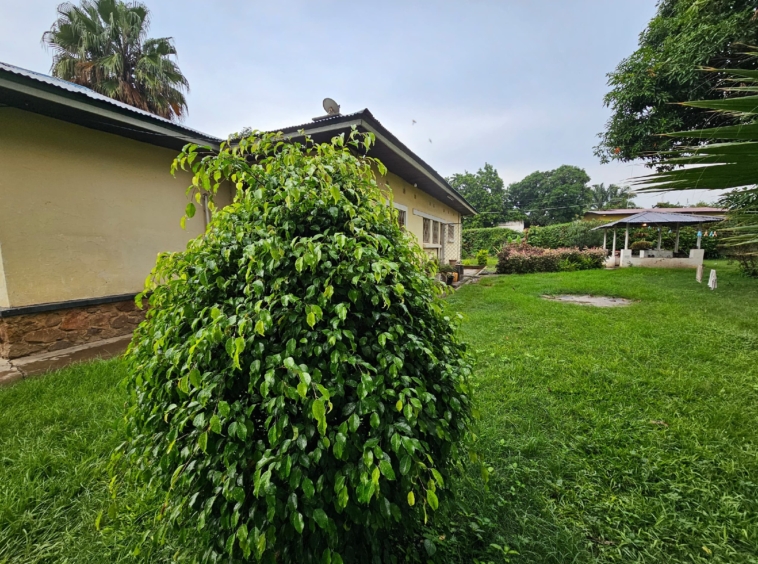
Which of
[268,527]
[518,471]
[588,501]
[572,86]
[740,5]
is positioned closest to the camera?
[268,527]

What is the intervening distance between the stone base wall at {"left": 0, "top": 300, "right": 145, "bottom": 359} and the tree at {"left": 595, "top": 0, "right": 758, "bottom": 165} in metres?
10.3

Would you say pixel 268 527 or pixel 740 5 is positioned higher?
pixel 740 5

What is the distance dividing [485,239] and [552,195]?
22.1 meters

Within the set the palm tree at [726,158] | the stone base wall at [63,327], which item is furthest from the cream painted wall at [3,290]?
the palm tree at [726,158]

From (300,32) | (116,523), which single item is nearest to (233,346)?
(116,523)

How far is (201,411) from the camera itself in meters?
0.99

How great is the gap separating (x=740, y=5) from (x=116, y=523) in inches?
540

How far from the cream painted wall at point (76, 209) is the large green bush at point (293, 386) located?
411 centimetres

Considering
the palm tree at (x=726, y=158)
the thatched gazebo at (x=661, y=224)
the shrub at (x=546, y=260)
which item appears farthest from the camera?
the shrub at (x=546, y=260)

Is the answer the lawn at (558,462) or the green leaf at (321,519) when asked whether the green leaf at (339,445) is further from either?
the lawn at (558,462)

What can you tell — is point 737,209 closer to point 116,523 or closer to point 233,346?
point 233,346

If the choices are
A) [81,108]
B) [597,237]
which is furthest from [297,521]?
[597,237]

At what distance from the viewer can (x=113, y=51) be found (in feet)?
32.9

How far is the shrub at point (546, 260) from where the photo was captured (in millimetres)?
13844
